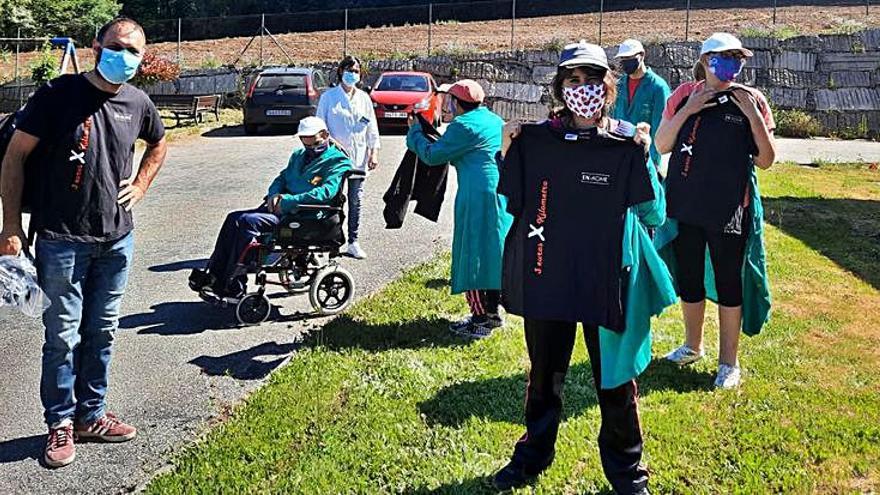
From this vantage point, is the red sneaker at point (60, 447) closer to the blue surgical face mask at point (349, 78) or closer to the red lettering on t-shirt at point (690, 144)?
the red lettering on t-shirt at point (690, 144)

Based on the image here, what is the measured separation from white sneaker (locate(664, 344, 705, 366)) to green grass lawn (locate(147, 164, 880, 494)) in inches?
2.5

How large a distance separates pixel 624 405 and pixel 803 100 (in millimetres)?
23995

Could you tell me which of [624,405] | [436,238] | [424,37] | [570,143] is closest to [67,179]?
[570,143]

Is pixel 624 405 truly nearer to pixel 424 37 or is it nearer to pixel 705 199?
pixel 705 199

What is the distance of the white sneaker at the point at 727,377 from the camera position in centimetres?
522

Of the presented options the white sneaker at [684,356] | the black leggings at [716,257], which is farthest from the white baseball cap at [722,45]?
the white sneaker at [684,356]

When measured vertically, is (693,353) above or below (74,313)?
below

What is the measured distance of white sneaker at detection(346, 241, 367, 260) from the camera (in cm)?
869

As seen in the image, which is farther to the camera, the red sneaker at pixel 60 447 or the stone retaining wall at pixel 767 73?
the stone retaining wall at pixel 767 73

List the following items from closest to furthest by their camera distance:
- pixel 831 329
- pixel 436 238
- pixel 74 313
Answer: pixel 74 313 < pixel 831 329 < pixel 436 238

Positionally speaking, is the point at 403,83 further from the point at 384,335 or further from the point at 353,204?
the point at 384,335

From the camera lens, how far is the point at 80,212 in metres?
4.15

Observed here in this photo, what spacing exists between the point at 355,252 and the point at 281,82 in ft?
41.7

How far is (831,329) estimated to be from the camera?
6438mm
